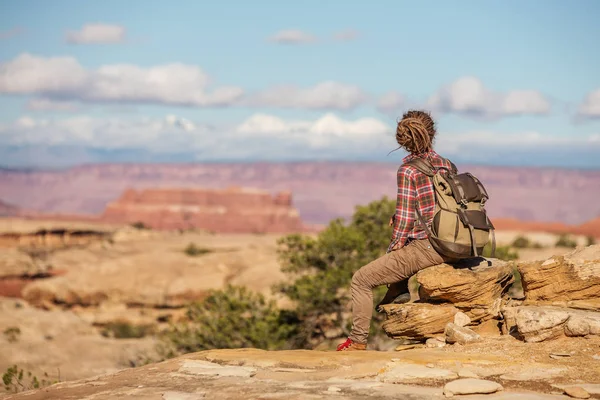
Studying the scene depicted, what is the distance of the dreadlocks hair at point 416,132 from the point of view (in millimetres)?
8031

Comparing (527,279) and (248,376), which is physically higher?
(527,279)

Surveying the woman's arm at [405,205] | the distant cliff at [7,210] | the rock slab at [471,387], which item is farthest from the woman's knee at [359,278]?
the distant cliff at [7,210]

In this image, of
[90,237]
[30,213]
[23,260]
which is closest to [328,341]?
[23,260]

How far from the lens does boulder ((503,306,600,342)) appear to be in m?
7.68

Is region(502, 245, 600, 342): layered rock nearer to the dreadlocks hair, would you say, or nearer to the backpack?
the backpack

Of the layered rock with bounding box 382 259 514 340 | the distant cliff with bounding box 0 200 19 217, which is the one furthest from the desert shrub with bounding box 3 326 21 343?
the distant cliff with bounding box 0 200 19 217

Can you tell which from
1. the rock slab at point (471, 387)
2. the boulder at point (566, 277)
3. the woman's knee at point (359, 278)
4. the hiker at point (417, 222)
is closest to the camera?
the rock slab at point (471, 387)

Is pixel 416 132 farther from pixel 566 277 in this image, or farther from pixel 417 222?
pixel 566 277

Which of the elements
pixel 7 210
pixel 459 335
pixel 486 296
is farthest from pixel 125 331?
pixel 7 210

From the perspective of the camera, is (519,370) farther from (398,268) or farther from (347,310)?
(347,310)

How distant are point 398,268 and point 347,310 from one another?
1286 centimetres

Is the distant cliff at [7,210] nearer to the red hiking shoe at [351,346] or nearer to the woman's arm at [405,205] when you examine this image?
the red hiking shoe at [351,346]

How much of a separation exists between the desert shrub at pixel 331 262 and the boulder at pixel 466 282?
10.9m

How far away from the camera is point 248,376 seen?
7227mm
